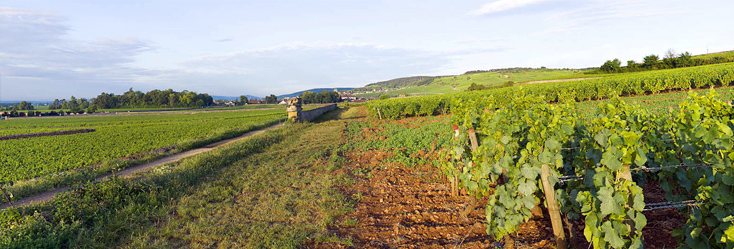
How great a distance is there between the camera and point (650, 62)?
4528 cm

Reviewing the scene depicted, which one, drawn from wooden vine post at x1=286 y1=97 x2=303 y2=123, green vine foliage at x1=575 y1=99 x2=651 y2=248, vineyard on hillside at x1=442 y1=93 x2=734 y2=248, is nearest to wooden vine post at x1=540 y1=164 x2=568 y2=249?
vineyard on hillside at x1=442 y1=93 x2=734 y2=248

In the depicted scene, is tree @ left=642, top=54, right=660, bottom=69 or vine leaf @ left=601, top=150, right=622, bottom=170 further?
tree @ left=642, top=54, right=660, bottom=69

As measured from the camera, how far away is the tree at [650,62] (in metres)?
44.5

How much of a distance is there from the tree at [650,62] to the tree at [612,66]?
2854 mm

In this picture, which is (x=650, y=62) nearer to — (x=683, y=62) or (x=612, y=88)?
(x=683, y=62)

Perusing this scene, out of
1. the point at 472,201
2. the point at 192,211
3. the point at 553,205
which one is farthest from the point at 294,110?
the point at 553,205

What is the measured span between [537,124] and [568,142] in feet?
1.90

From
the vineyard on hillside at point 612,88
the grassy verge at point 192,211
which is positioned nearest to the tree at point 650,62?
the vineyard on hillside at point 612,88

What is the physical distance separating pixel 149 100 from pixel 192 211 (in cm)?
11570

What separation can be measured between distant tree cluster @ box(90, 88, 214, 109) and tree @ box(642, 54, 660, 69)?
10974cm

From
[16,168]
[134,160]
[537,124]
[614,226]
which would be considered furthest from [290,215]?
[16,168]

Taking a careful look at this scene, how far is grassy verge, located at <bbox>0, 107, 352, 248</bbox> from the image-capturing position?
5.19 m

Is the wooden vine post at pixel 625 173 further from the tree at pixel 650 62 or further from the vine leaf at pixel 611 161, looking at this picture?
the tree at pixel 650 62

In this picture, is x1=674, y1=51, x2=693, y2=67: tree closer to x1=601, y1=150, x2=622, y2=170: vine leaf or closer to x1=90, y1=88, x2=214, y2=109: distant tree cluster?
x1=601, y1=150, x2=622, y2=170: vine leaf
